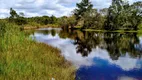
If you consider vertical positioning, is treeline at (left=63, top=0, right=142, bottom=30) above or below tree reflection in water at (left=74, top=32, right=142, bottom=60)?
above

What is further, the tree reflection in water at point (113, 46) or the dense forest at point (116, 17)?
the dense forest at point (116, 17)

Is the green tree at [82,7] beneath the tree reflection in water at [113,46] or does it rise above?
above

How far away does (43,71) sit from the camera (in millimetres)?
12781

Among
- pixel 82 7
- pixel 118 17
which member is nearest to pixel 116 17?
pixel 118 17

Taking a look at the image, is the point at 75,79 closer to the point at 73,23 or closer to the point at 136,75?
the point at 136,75

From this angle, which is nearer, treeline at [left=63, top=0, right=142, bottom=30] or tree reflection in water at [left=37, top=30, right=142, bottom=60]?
tree reflection in water at [left=37, top=30, right=142, bottom=60]

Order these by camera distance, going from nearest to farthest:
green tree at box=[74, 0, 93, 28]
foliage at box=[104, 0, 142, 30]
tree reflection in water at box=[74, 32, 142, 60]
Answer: tree reflection in water at box=[74, 32, 142, 60], foliage at box=[104, 0, 142, 30], green tree at box=[74, 0, 93, 28]

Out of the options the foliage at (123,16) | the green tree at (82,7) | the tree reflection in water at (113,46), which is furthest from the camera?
the green tree at (82,7)

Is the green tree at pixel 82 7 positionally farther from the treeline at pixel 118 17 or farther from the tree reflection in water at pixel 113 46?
the tree reflection in water at pixel 113 46

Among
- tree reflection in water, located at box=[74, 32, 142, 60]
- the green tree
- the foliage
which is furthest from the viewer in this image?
the green tree

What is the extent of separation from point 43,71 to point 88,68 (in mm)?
6636

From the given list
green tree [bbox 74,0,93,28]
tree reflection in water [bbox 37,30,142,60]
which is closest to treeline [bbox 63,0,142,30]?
green tree [bbox 74,0,93,28]

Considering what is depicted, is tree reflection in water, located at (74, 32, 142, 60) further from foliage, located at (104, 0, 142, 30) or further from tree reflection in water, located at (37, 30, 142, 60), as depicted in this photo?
foliage, located at (104, 0, 142, 30)

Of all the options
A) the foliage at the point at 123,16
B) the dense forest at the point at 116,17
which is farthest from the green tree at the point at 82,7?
the foliage at the point at 123,16
